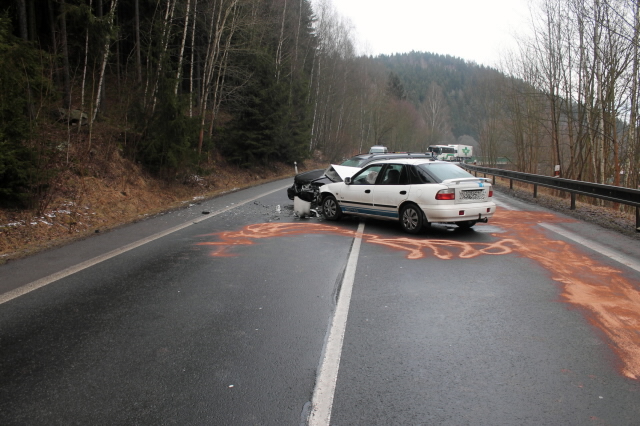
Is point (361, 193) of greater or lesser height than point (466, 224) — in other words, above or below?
above

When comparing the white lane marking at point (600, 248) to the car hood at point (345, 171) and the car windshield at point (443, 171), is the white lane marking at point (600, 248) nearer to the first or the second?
the car windshield at point (443, 171)

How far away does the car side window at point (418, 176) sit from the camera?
984cm

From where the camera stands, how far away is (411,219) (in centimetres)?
995

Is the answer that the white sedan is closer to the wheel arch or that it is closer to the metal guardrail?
the wheel arch

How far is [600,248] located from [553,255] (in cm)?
120

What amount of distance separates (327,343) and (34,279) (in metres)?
4.56

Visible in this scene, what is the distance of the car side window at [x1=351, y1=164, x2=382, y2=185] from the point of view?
11.1 m

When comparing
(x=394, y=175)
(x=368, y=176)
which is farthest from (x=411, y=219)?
(x=368, y=176)

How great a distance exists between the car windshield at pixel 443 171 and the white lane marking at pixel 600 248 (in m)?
2.32

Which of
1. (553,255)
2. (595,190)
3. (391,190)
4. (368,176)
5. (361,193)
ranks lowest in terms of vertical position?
(553,255)

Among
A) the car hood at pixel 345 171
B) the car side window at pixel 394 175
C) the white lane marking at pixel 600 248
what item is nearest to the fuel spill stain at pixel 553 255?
the white lane marking at pixel 600 248

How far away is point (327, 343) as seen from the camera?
4219 millimetres

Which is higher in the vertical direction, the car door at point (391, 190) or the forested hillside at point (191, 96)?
the forested hillside at point (191, 96)

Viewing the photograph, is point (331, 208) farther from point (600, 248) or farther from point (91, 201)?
point (91, 201)
